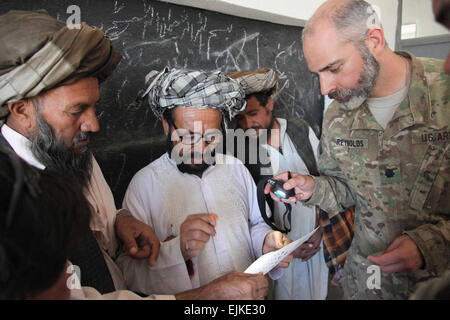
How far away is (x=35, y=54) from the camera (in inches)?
24.1

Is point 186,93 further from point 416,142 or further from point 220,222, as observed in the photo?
point 416,142

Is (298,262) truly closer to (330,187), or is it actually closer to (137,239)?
(330,187)

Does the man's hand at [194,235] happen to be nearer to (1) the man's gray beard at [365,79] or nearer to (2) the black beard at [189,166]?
(2) the black beard at [189,166]

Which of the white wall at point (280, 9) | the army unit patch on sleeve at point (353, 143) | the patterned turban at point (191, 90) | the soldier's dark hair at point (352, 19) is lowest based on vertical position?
the army unit patch on sleeve at point (353, 143)

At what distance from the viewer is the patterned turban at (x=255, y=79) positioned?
122 centimetres

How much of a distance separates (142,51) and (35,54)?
495 mm

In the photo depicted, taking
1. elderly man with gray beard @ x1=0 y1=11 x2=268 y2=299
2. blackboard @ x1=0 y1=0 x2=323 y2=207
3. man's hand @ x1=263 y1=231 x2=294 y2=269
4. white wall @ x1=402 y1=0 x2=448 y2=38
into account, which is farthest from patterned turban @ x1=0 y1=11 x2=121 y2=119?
white wall @ x1=402 y1=0 x2=448 y2=38

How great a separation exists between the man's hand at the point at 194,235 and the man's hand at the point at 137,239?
0.08 m

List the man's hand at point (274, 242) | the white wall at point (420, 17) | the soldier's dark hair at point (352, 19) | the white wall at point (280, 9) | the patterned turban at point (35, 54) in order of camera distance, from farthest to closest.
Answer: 1. the white wall at point (420, 17)
2. the white wall at point (280, 9)
3. the man's hand at point (274, 242)
4. the soldier's dark hair at point (352, 19)
5. the patterned turban at point (35, 54)

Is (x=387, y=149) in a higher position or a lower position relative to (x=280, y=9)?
lower

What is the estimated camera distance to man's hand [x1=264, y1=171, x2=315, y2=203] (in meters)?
1.00

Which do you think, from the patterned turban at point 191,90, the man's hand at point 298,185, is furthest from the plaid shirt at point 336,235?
the patterned turban at point 191,90

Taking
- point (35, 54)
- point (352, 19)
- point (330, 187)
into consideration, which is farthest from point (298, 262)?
point (35, 54)

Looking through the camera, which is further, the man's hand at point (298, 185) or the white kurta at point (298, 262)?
the white kurta at point (298, 262)
